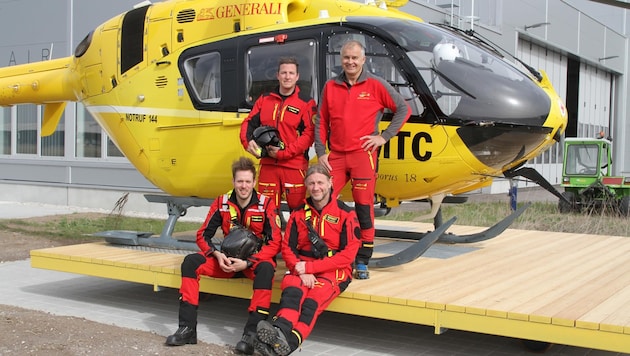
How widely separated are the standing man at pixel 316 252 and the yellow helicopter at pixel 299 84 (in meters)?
1.25

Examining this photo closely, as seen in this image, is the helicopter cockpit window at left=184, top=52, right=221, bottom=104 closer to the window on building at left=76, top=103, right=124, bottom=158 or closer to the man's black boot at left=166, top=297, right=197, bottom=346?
the man's black boot at left=166, top=297, right=197, bottom=346

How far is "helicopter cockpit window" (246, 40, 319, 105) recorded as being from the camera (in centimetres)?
621

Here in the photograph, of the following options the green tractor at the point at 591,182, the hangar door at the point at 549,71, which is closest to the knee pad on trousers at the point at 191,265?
the green tractor at the point at 591,182

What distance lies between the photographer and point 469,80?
5.66 meters

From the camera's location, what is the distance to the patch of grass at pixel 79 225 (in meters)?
11.7

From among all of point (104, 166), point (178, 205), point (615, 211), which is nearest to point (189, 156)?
point (178, 205)

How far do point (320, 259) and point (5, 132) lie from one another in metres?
16.9

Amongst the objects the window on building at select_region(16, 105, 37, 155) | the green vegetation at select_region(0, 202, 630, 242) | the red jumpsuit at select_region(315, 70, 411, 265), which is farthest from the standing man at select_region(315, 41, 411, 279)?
the window on building at select_region(16, 105, 37, 155)

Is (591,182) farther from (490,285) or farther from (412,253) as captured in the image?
(490,285)

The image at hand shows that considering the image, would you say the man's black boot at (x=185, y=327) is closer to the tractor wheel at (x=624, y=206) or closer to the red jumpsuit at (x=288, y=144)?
the red jumpsuit at (x=288, y=144)

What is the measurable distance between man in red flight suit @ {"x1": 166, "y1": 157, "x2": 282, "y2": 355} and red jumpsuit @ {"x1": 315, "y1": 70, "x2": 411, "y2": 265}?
572 millimetres

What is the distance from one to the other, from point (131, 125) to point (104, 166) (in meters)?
9.24

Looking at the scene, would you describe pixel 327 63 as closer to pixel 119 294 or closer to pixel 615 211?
pixel 119 294

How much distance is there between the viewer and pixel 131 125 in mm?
7367
